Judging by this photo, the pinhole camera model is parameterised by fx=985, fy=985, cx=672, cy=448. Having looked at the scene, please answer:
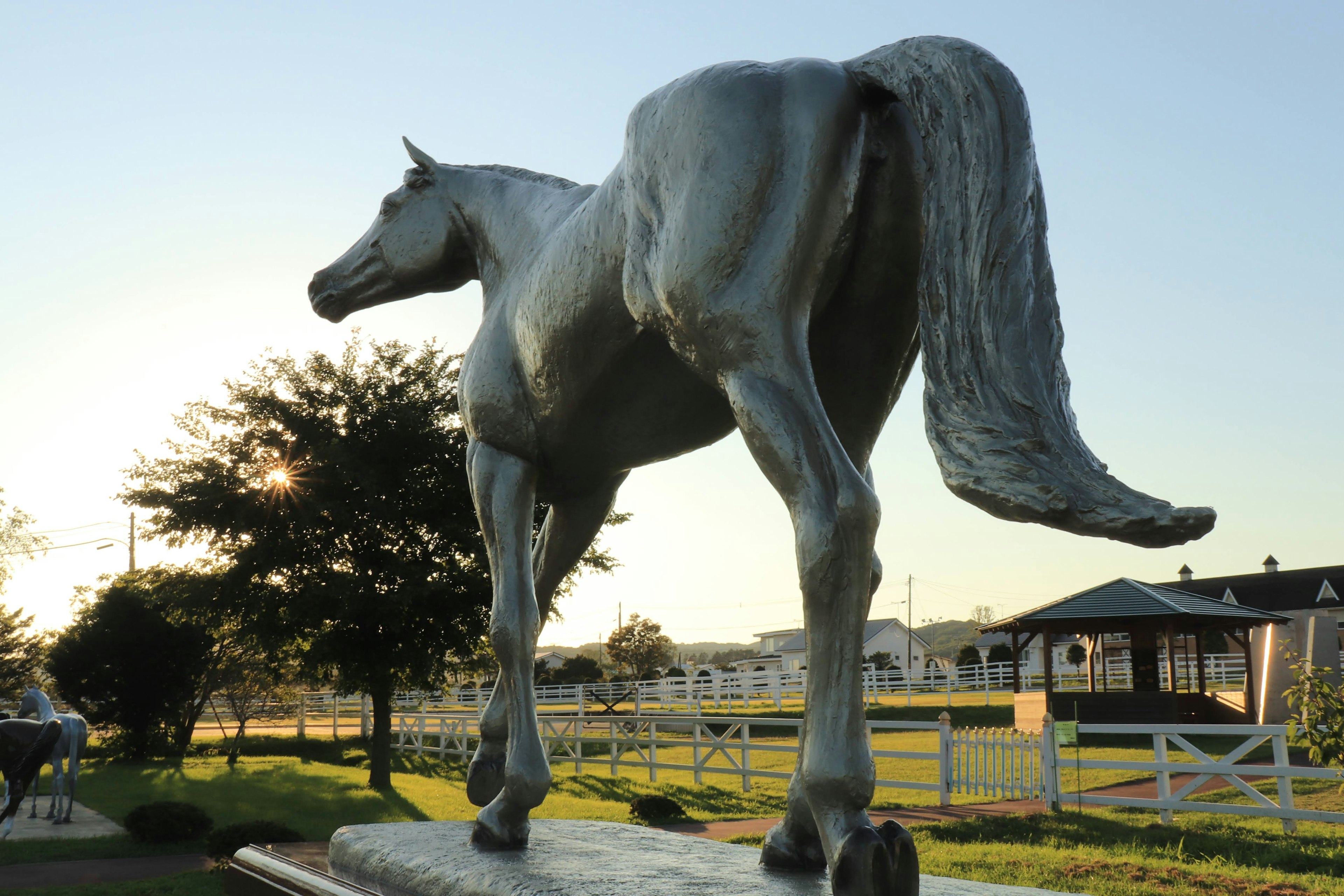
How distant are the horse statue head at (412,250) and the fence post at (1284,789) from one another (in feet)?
37.2

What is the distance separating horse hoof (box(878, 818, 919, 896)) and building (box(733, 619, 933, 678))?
9445cm

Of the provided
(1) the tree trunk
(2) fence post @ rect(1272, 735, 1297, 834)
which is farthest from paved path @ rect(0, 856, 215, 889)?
(2) fence post @ rect(1272, 735, 1297, 834)

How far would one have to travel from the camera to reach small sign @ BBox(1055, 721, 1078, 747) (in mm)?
12484

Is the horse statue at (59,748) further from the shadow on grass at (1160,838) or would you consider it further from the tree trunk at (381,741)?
the shadow on grass at (1160,838)

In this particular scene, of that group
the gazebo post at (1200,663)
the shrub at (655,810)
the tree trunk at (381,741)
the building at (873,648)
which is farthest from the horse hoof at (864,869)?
the building at (873,648)

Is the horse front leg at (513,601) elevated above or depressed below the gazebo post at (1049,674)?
above

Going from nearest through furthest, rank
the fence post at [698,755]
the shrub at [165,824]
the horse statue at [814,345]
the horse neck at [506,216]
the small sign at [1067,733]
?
1. the horse statue at [814,345]
2. the horse neck at [506,216]
3. the small sign at [1067,733]
4. the shrub at [165,824]
5. the fence post at [698,755]

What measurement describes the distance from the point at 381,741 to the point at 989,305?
20.1m

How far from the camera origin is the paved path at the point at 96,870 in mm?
10109

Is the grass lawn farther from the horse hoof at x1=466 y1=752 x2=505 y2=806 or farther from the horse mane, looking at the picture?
the horse mane

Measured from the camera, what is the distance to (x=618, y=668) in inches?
2901

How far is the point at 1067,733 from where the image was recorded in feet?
41.3

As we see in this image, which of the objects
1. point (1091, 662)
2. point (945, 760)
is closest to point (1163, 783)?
point (945, 760)

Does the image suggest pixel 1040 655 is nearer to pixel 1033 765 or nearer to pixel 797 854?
pixel 1033 765
